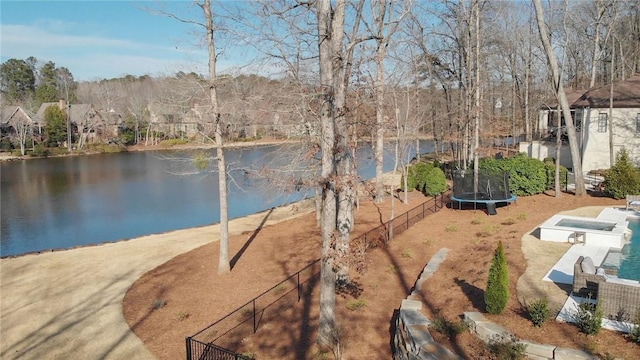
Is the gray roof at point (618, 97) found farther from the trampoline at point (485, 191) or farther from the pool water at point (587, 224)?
the pool water at point (587, 224)

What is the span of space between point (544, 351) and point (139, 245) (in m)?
15.5

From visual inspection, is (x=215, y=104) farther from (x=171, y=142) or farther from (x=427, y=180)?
(x=171, y=142)

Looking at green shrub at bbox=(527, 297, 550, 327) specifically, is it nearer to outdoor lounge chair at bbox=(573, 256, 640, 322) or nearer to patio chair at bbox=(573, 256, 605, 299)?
outdoor lounge chair at bbox=(573, 256, 640, 322)

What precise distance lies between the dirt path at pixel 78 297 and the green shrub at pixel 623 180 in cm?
1475

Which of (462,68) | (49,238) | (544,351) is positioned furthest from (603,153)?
(49,238)

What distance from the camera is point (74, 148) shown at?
66688 mm

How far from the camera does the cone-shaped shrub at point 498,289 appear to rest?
28.0 feet

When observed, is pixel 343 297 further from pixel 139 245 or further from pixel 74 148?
pixel 74 148

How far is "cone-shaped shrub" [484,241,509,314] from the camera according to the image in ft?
28.0

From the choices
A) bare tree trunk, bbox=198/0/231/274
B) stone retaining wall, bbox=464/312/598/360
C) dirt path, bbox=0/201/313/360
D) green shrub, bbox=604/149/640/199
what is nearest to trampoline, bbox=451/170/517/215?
green shrub, bbox=604/149/640/199

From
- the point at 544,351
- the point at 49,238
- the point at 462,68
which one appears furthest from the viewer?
the point at 462,68

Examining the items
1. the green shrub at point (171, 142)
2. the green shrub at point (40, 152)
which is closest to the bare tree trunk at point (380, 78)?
the green shrub at point (171, 142)

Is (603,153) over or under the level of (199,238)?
over

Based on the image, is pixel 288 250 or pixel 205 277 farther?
pixel 288 250
